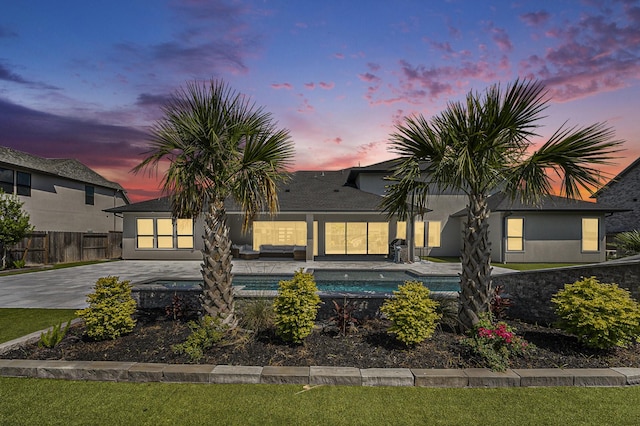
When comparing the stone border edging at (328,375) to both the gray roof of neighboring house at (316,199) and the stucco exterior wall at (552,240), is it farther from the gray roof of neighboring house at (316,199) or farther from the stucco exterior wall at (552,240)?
the stucco exterior wall at (552,240)

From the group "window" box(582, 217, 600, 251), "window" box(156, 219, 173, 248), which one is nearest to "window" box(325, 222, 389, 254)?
"window" box(156, 219, 173, 248)

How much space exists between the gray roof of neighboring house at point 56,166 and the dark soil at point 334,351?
19536 mm

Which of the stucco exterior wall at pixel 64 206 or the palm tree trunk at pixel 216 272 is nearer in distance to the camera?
the palm tree trunk at pixel 216 272

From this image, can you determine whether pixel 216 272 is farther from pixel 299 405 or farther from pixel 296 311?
pixel 299 405

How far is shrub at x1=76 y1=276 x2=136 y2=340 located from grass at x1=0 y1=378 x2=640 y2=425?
983 mm

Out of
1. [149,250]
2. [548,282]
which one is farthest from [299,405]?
[149,250]

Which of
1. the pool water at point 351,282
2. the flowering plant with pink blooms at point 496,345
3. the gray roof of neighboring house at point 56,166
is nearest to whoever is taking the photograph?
the flowering plant with pink blooms at point 496,345

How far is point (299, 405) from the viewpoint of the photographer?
132 inches

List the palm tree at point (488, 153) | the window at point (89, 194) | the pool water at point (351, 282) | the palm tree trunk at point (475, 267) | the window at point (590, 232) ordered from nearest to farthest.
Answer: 1. the palm tree at point (488, 153)
2. the palm tree trunk at point (475, 267)
3. the pool water at point (351, 282)
4. the window at point (590, 232)
5. the window at point (89, 194)

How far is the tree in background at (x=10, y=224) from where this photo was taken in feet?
49.3

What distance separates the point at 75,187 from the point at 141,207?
351 inches

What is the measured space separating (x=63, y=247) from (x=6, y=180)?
16.7 feet

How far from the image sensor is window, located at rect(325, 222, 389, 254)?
2106 cm

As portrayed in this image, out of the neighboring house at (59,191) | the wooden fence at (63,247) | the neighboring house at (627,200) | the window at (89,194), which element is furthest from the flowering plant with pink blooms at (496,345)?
the window at (89,194)
